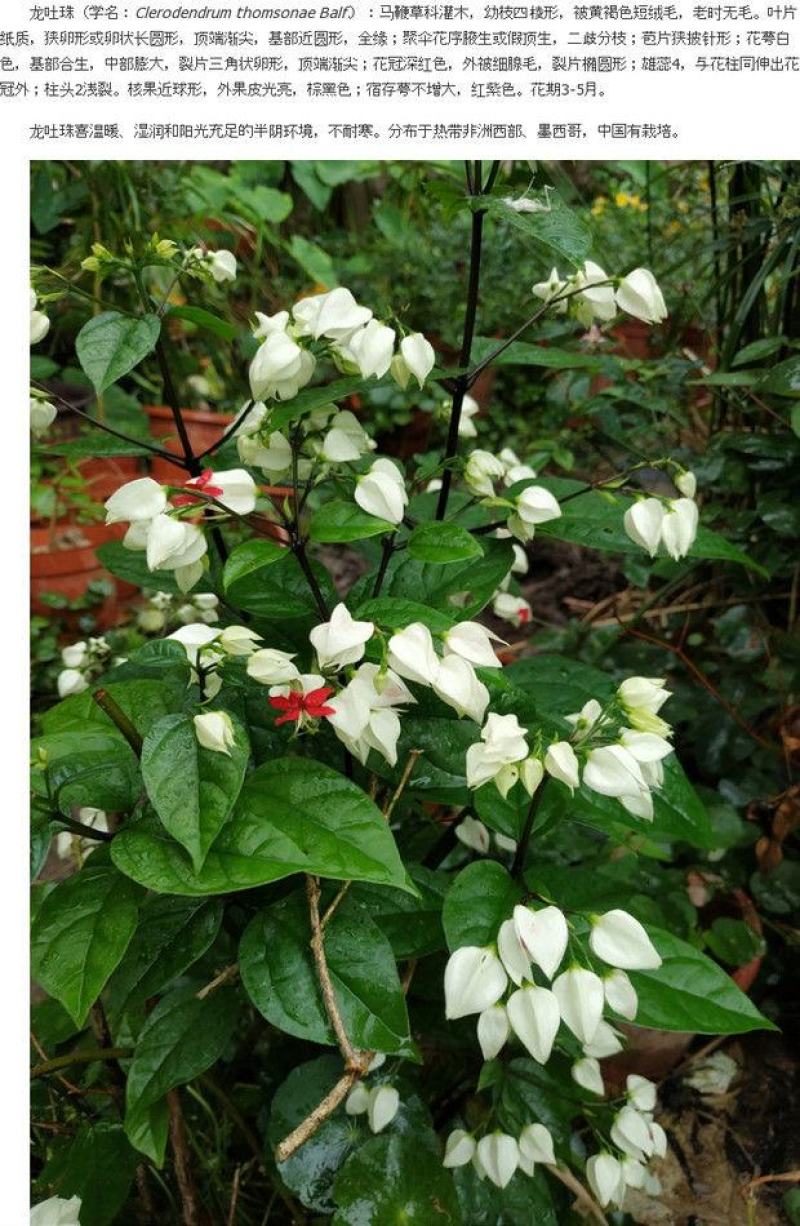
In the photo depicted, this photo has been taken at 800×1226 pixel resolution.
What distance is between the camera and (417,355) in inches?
27.5

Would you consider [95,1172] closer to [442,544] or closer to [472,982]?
[472,982]

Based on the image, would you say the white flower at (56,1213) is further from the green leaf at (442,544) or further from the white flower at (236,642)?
the green leaf at (442,544)

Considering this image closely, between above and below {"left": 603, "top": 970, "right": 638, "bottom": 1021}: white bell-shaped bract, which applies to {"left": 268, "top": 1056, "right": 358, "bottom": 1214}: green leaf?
below

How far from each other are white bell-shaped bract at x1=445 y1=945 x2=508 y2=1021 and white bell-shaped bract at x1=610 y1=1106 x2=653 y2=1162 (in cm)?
32

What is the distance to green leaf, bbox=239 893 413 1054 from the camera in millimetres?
614

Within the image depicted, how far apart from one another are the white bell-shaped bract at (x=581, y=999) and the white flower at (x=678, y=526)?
1.11ft

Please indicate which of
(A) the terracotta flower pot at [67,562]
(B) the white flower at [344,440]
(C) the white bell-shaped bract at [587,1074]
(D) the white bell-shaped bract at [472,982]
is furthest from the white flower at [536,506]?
(A) the terracotta flower pot at [67,562]

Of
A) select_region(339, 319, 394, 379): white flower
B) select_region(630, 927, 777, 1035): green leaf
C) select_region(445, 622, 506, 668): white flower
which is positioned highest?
select_region(339, 319, 394, 379): white flower

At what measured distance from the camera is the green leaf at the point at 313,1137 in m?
0.77

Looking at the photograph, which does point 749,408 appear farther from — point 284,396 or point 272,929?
point 272,929

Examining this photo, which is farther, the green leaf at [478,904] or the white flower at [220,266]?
the white flower at [220,266]

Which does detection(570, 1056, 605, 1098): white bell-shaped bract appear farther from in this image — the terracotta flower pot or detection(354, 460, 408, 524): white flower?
the terracotta flower pot

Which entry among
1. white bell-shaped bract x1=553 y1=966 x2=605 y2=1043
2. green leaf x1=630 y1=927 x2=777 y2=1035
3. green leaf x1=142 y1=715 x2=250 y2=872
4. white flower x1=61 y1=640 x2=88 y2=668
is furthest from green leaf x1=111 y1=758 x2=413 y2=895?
white flower x1=61 y1=640 x2=88 y2=668

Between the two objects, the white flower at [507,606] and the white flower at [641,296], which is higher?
the white flower at [641,296]
